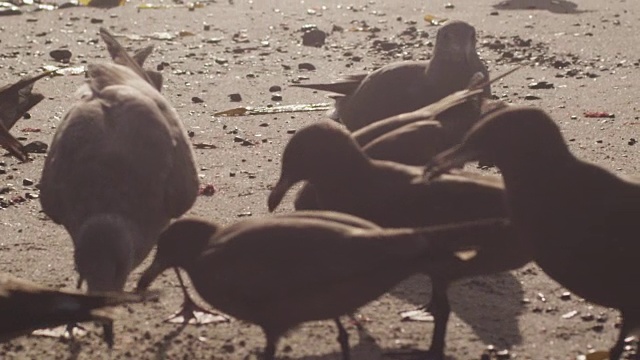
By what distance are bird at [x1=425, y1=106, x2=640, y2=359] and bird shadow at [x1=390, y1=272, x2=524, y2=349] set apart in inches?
23.8

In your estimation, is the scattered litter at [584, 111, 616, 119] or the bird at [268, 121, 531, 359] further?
the scattered litter at [584, 111, 616, 119]

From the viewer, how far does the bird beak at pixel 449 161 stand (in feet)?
18.0

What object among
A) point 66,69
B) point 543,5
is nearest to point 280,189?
point 66,69

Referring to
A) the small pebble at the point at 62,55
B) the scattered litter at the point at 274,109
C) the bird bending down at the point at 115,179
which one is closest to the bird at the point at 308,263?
the bird bending down at the point at 115,179

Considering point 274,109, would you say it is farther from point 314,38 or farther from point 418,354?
point 418,354

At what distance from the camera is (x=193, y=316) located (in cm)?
601

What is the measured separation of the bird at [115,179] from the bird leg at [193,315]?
0.96 feet

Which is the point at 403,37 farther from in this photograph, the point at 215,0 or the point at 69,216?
the point at 69,216

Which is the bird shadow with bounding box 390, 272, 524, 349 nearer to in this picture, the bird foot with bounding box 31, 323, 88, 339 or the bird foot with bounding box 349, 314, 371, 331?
the bird foot with bounding box 349, 314, 371, 331

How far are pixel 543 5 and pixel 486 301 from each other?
30.1 feet

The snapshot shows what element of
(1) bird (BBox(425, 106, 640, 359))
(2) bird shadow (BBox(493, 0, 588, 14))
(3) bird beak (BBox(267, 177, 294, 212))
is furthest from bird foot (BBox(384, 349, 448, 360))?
(2) bird shadow (BBox(493, 0, 588, 14))

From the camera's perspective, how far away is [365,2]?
16.1 m

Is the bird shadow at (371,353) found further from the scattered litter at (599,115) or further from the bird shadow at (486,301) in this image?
the scattered litter at (599,115)

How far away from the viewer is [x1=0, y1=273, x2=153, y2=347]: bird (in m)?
4.77
